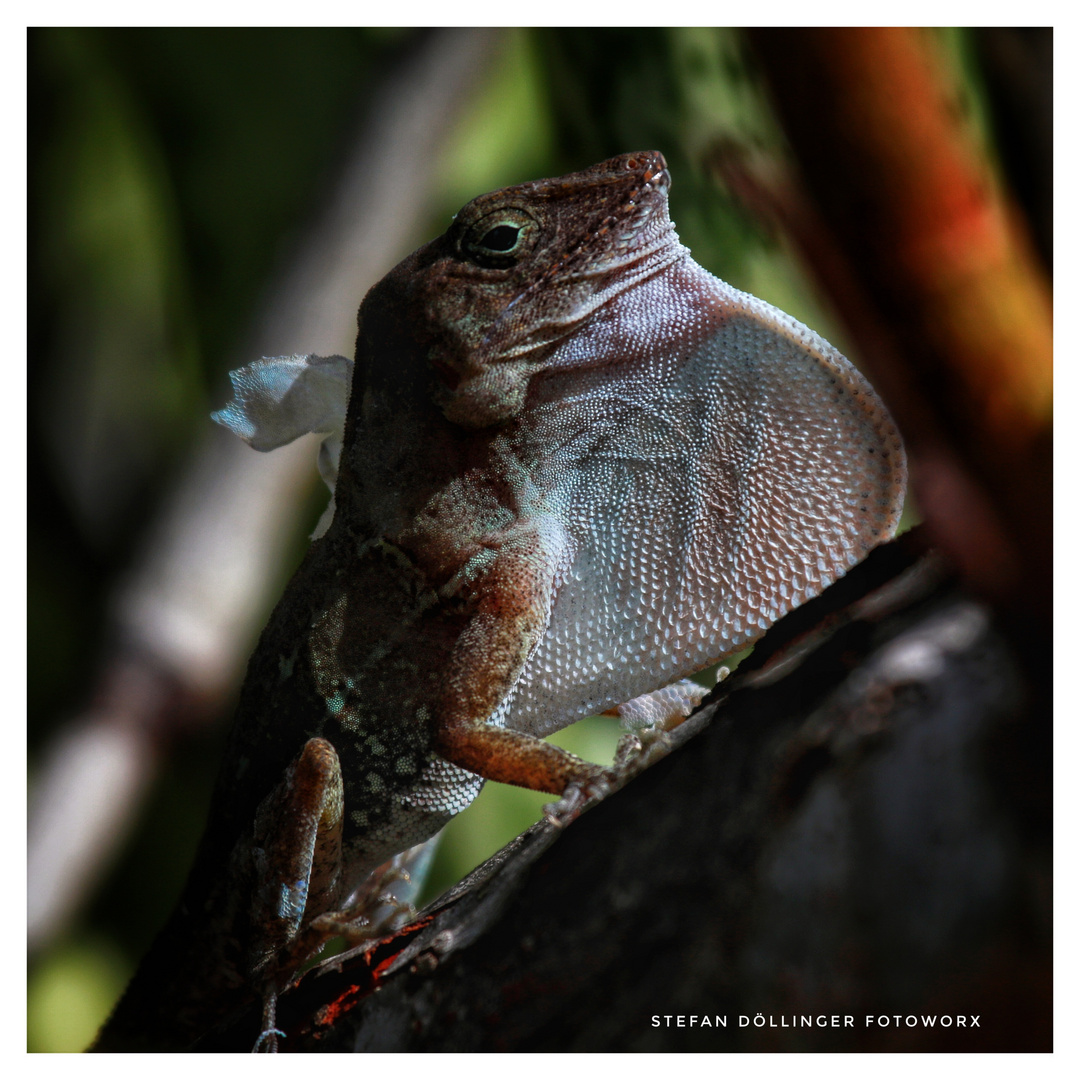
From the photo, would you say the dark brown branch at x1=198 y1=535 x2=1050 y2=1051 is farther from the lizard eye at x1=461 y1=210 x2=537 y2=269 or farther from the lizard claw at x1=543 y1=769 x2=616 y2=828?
the lizard eye at x1=461 y1=210 x2=537 y2=269

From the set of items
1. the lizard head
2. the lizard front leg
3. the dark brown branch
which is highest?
the lizard head

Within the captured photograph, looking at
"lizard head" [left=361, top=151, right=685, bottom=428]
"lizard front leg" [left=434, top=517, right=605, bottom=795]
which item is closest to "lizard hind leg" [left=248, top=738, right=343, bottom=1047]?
"lizard front leg" [left=434, top=517, right=605, bottom=795]

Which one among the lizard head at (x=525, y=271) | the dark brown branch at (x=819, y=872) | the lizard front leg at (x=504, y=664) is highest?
the lizard head at (x=525, y=271)

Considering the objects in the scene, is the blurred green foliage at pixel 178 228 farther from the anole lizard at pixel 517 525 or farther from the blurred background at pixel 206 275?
the anole lizard at pixel 517 525

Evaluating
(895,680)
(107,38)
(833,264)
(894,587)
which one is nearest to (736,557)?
(894,587)

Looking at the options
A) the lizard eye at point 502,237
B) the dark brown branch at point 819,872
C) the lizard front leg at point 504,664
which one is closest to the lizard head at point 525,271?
the lizard eye at point 502,237

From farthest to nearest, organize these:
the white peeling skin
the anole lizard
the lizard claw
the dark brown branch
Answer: the white peeling skin, the anole lizard, the lizard claw, the dark brown branch

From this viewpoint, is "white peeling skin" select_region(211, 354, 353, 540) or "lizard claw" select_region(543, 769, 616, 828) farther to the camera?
"white peeling skin" select_region(211, 354, 353, 540)
